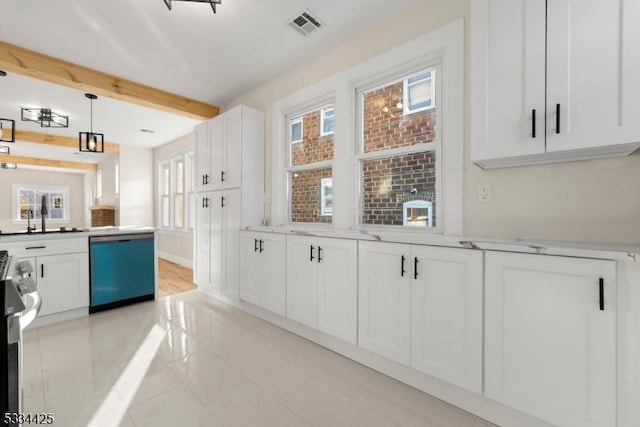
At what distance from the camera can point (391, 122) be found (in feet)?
8.03

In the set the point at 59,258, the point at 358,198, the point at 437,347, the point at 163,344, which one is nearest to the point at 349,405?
the point at 437,347

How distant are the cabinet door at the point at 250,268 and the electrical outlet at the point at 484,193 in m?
2.18

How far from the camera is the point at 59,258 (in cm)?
300

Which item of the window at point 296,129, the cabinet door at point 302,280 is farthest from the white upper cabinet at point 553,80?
the window at point 296,129

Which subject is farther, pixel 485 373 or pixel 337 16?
pixel 337 16

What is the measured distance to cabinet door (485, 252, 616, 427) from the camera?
1229 millimetres

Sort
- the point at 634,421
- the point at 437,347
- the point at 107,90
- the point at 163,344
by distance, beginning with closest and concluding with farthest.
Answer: the point at 634,421
the point at 437,347
the point at 163,344
the point at 107,90

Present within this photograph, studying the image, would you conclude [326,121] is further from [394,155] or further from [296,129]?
[394,155]

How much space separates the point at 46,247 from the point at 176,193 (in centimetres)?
362

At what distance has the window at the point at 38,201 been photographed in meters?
9.21

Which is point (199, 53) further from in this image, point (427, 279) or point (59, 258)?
point (427, 279)

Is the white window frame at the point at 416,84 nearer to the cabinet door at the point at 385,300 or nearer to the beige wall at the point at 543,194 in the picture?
the beige wall at the point at 543,194

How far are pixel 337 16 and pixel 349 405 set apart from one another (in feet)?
9.64

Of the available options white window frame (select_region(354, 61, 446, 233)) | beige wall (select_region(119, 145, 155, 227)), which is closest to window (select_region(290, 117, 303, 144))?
white window frame (select_region(354, 61, 446, 233))
